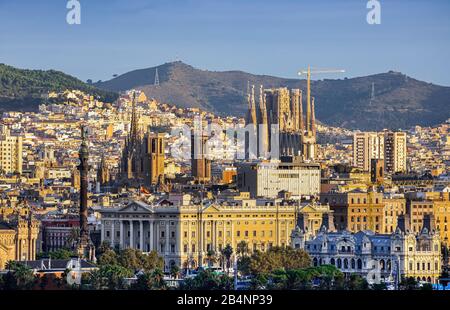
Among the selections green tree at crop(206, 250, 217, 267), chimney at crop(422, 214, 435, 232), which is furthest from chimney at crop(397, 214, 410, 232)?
green tree at crop(206, 250, 217, 267)

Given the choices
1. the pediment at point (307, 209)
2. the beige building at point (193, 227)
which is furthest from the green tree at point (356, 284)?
the pediment at point (307, 209)

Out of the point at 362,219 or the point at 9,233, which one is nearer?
the point at 9,233

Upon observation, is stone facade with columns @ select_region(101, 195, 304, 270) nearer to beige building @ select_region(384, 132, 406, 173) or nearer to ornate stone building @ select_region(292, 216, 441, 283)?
ornate stone building @ select_region(292, 216, 441, 283)

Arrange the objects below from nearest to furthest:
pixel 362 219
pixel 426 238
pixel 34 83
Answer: pixel 426 238 → pixel 362 219 → pixel 34 83

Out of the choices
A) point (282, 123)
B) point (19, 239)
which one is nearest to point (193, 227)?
point (19, 239)
